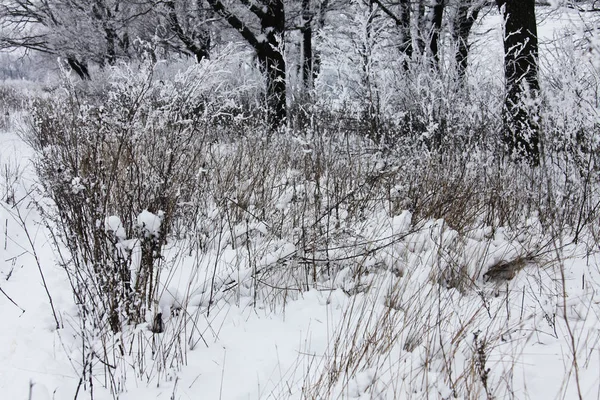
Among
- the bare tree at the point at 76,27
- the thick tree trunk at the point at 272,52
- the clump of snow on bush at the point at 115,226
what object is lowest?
the clump of snow on bush at the point at 115,226

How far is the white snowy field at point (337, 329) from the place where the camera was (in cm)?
136

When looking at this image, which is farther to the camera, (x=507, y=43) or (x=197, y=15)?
(x=197, y=15)

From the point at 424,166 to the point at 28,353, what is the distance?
121 inches

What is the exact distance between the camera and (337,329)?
5.63 ft

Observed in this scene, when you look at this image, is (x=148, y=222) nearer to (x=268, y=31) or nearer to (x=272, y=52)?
(x=268, y=31)

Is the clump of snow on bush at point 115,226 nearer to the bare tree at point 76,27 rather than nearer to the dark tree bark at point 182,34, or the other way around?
the dark tree bark at point 182,34

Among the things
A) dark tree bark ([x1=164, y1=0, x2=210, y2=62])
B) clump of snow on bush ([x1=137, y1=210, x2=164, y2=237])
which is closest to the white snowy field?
clump of snow on bush ([x1=137, y1=210, x2=164, y2=237])

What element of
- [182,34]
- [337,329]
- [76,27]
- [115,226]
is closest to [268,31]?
[182,34]

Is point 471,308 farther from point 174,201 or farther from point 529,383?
point 174,201

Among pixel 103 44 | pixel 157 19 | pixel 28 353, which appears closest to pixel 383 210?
pixel 28 353

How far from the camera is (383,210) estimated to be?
327 centimetres

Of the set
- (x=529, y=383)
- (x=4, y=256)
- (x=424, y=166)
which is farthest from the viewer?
(x=424, y=166)

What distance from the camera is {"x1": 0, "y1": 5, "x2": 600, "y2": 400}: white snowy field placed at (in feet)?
4.48

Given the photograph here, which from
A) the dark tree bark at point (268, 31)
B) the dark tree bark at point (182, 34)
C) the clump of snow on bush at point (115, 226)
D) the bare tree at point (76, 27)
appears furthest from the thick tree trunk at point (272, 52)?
the clump of snow on bush at point (115, 226)
